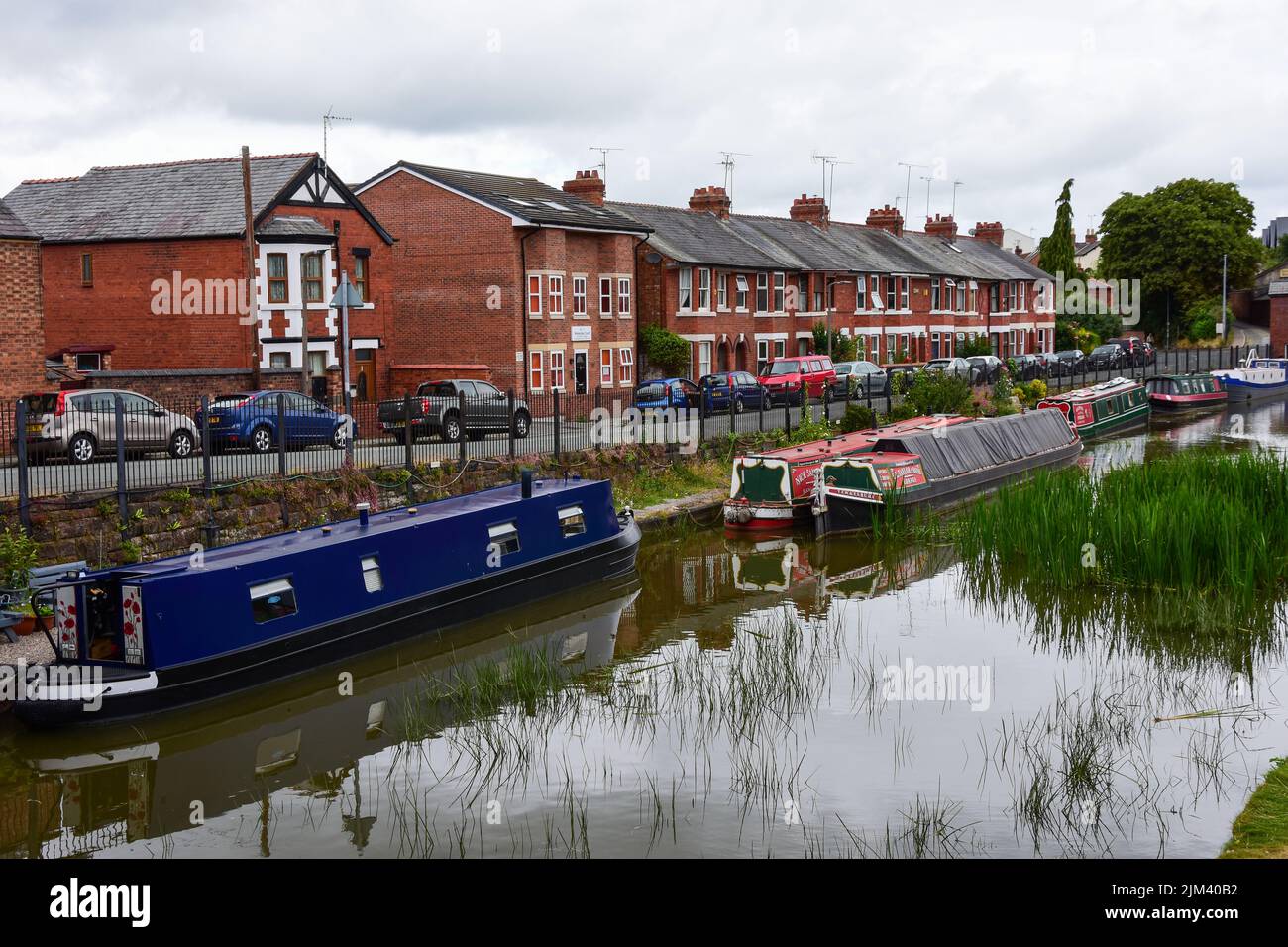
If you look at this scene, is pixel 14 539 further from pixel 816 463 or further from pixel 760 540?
pixel 816 463

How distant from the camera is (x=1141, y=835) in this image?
980cm

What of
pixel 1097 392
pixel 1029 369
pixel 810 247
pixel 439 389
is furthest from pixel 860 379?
pixel 439 389

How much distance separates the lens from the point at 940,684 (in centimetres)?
1417

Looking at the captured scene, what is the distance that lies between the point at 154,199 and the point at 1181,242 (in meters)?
63.7

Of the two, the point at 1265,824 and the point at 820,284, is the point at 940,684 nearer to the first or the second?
the point at 1265,824

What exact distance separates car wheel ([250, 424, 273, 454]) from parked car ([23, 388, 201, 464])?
0.99 metres

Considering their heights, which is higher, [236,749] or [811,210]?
[811,210]

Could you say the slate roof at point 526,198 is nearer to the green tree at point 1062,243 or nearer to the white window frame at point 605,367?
the white window frame at point 605,367

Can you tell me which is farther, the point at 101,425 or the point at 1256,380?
the point at 1256,380

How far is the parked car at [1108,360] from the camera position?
2213 inches

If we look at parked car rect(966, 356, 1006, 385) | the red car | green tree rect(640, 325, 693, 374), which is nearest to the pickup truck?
the red car

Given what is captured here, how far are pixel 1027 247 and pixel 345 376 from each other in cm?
9428

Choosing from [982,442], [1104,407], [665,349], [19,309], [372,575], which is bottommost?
[372,575]

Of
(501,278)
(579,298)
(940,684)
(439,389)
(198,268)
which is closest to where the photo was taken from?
(940,684)
